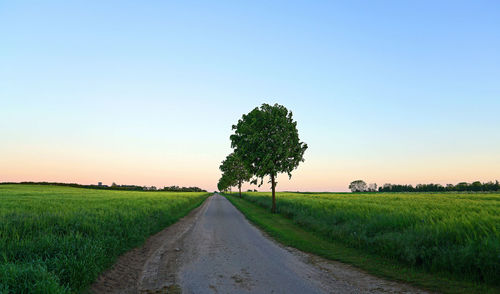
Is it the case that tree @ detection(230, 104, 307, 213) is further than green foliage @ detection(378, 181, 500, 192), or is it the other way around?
green foliage @ detection(378, 181, 500, 192)

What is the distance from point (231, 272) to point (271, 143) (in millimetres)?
21641

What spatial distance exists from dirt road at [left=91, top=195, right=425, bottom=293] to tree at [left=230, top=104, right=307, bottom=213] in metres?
16.9

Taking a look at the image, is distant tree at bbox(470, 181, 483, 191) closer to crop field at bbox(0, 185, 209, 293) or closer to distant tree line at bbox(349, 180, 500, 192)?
distant tree line at bbox(349, 180, 500, 192)

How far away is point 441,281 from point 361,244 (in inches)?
185

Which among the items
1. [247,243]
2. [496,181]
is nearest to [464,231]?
[247,243]

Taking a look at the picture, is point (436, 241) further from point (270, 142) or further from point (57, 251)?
point (270, 142)

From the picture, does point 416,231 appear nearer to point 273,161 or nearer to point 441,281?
point 441,281

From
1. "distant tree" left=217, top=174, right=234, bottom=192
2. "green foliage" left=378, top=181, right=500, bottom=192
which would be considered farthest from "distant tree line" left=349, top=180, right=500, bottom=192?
"distant tree" left=217, top=174, right=234, bottom=192

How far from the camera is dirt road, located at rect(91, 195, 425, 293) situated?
22.9 ft

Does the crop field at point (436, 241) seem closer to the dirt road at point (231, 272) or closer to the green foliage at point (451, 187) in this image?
the dirt road at point (231, 272)

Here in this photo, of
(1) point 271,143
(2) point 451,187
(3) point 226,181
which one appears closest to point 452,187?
(2) point 451,187

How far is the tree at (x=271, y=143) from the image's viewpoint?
29.0 meters

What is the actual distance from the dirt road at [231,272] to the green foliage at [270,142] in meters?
16.9

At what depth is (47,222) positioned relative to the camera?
1088 cm
